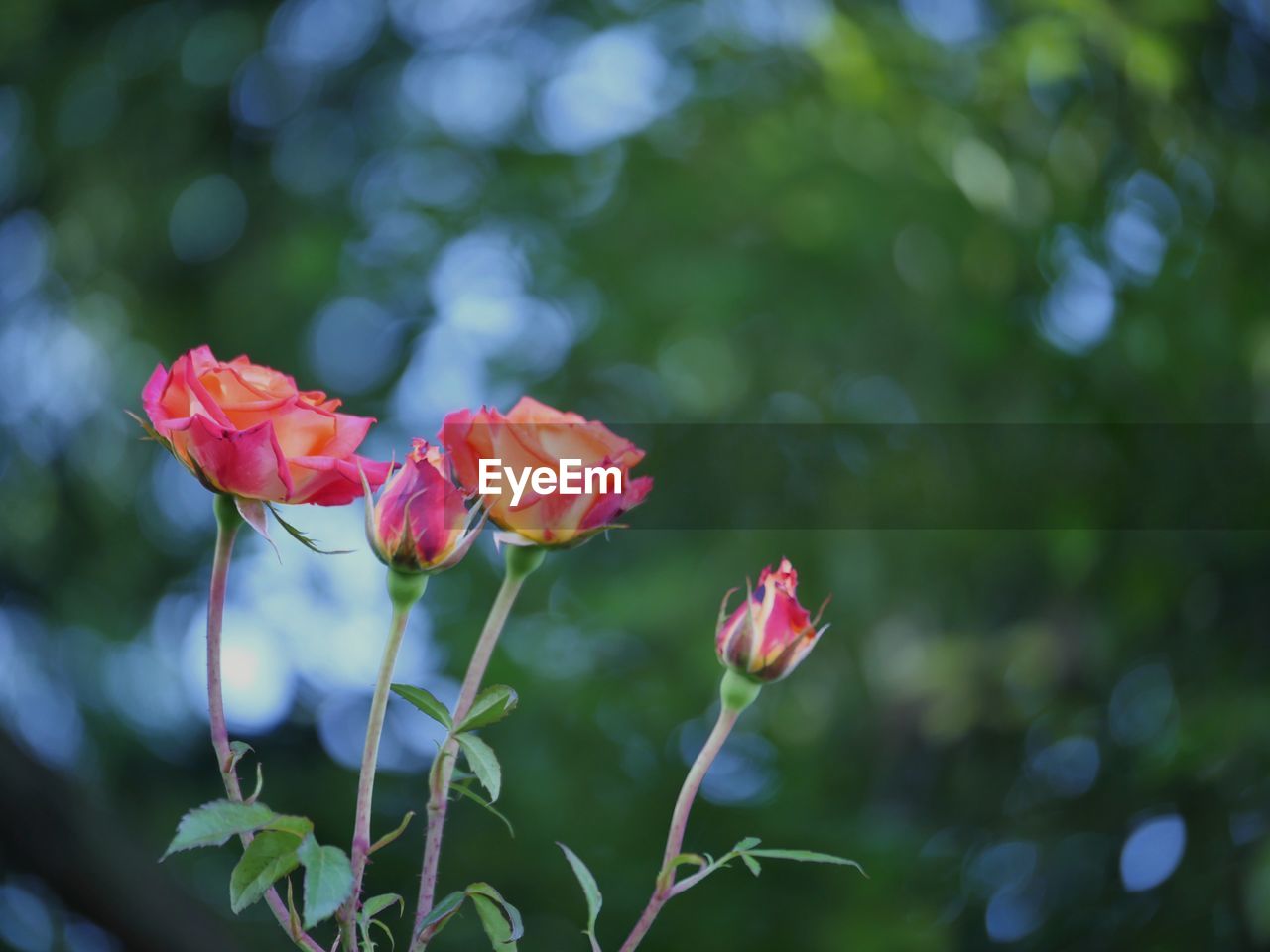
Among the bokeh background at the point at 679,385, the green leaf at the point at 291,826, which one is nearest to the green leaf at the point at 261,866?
the green leaf at the point at 291,826

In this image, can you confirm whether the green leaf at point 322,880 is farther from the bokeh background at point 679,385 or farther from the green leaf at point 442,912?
the bokeh background at point 679,385

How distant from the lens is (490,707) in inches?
9.7

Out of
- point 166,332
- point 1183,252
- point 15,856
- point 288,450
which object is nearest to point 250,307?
point 166,332

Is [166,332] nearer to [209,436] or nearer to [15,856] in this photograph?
[15,856]

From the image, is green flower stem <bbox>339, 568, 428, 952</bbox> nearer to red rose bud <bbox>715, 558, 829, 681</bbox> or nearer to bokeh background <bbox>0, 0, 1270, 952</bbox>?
red rose bud <bbox>715, 558, 829, 681</bbox>

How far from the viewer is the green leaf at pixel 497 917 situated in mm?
234

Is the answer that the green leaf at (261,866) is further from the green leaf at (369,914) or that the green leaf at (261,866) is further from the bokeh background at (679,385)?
the bokeh background at (679,385)

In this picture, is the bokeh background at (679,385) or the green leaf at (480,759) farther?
the bokeh background at (679,385)

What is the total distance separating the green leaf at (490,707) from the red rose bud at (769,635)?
0.05m

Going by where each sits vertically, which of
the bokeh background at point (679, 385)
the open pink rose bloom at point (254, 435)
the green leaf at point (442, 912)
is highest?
the open pink rose bloom at point (254, 435)

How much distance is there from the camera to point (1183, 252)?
111cm

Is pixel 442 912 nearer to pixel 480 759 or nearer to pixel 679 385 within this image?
pixel 480 759

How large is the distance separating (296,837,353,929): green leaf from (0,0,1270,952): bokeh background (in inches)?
22.4

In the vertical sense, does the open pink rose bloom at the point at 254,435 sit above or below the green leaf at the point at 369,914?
above
